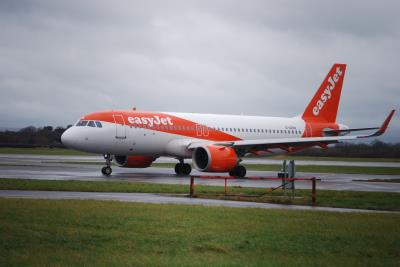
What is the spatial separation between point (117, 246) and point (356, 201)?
40.0 feet

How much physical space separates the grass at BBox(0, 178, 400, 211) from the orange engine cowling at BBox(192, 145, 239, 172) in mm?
8514

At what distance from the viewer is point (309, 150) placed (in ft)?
254

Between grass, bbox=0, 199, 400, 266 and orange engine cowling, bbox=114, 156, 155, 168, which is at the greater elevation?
orange engine cowling, bbox=114, 156, 155, 168

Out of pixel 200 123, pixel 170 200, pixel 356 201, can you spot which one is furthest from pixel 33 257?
pixel 200 123

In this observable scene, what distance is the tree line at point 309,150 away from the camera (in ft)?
265

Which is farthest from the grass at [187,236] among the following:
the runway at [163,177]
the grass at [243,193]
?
the runway at [163,177]

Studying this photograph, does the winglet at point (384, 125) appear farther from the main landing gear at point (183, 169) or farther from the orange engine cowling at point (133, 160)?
the orange engine cowling at point (133, 160)

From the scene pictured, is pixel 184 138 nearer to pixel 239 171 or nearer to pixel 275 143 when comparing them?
pixel 239 171

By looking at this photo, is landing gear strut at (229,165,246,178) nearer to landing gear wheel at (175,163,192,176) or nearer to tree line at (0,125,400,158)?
landing gear wheel at (175,163,192,176)

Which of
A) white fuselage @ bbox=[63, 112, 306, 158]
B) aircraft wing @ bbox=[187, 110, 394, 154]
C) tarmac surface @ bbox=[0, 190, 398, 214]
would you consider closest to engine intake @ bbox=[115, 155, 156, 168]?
white fuselage @ bbox=[63, 112, 306, 158]

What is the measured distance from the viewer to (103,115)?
118 feet

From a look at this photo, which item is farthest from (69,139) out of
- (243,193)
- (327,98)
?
(327,98)

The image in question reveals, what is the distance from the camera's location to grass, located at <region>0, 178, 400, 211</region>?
20781mm

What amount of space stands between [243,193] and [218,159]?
35.8 ft
